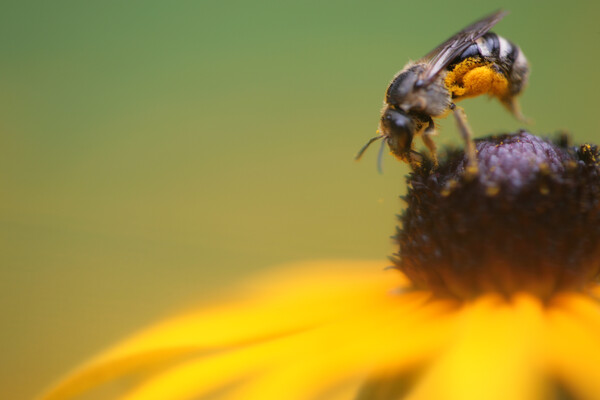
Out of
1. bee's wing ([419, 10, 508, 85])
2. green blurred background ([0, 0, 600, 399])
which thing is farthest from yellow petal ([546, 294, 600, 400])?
green blurred background ([0, 0, 600, 399])

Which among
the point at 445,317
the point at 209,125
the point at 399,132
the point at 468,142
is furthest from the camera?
the point at 209,125

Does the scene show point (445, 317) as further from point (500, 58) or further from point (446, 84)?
Result: point (500, 58)

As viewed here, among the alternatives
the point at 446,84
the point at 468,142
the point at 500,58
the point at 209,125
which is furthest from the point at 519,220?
the point at 209,125

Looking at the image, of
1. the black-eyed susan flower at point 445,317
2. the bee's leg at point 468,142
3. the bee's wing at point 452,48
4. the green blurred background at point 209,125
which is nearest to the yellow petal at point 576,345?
the black-eyed susan flower at point 445,317

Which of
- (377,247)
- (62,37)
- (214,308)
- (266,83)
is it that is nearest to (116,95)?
(62,37)

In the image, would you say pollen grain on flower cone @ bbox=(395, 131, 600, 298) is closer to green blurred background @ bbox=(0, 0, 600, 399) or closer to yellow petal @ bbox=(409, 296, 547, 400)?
yellow petal @ bbox=(409, 296, 547, 400)

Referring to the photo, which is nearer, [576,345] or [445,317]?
[576,345]

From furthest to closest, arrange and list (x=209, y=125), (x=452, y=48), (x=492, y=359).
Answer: (x=209, y=125), (x=452, y=48), (x=492, y=359)
